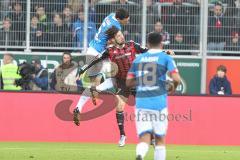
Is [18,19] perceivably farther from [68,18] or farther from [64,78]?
[64,78]

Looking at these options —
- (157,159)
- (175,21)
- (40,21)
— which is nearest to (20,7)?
(40,21)

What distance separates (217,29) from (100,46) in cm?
590

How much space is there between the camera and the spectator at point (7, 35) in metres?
21.7

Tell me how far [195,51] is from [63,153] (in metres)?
8.41

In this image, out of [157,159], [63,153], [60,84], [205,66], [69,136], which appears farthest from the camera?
[205,66]

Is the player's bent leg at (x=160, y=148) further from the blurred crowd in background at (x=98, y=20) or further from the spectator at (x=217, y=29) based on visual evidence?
the spectator at (x=217, y=29)

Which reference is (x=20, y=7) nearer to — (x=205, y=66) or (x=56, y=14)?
(x=56, y=14)

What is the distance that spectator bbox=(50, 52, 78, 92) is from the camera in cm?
2064

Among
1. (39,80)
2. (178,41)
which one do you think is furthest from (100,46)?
(178,41)

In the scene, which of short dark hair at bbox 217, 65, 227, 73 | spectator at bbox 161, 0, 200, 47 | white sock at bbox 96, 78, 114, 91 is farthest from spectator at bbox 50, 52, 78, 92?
white sock at bbox 96, 78, 114, 91

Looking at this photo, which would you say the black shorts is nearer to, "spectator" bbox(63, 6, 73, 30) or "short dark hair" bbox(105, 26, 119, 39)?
"short dark hair" bbox(105, 26, 119, 39)

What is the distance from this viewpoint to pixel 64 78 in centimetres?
2078

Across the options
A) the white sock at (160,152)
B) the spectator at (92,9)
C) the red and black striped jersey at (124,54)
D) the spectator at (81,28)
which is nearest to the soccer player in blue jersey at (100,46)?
the red and black striped jersey at (124,54)

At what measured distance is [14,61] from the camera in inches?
857
